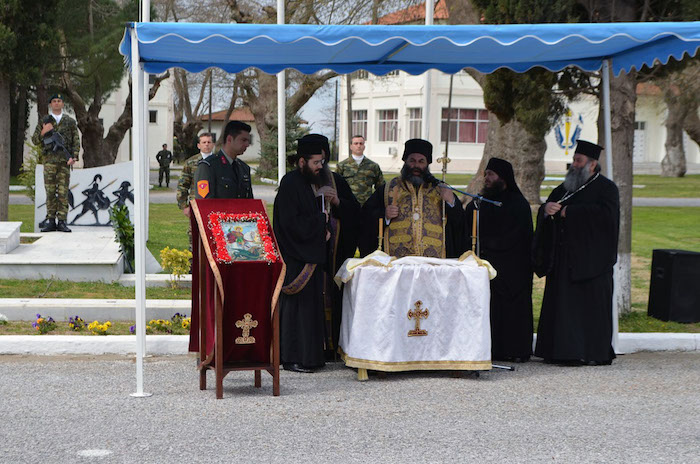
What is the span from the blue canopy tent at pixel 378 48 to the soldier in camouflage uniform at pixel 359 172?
2.56 m

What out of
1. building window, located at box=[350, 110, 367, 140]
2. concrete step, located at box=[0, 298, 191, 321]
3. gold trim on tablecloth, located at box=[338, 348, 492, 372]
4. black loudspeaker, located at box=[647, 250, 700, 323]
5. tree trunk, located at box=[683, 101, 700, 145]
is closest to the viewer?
gold trim on tablecloth, located at box=[338, 348, 492, 372]

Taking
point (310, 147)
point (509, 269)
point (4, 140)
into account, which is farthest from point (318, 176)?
point (4, 140)

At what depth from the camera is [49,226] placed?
1494 centimetres

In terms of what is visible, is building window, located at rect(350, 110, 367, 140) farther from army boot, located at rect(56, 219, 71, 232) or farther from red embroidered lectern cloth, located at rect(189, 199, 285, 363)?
red embroidered lectern cloth, located at rect(189, 199, 285, 363)

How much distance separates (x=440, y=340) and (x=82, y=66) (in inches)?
1022

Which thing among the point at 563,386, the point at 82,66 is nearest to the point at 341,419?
the point at 563,386

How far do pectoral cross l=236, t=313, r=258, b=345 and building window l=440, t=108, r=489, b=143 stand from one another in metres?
50.4

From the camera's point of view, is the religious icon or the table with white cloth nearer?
the religious icon

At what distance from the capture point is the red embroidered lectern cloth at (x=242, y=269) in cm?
682

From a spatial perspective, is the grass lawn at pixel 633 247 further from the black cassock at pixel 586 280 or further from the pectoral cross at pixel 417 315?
the pectoral cross at pixel 417 315

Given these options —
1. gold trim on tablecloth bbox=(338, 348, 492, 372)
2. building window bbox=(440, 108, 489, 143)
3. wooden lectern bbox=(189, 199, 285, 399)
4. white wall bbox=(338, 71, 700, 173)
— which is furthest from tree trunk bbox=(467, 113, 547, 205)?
building window bbox=(440, 108, 489, 143)

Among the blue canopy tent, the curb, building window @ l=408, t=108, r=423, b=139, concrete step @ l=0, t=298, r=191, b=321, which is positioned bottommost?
the curb

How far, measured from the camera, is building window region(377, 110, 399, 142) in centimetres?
5956

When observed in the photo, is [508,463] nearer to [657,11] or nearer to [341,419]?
[341,419]
